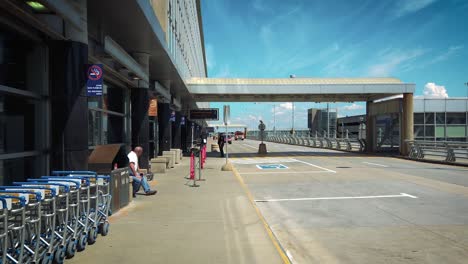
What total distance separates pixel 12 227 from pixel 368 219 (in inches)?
254

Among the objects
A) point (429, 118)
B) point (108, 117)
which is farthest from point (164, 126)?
point (429, 118)

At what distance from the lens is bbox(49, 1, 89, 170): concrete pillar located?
7555 mm

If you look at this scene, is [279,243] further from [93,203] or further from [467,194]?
[467,194]

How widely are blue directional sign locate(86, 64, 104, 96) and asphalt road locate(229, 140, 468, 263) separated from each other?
15.9ft

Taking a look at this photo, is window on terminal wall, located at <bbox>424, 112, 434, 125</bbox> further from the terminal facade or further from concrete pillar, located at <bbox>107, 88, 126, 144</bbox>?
the terminal facade

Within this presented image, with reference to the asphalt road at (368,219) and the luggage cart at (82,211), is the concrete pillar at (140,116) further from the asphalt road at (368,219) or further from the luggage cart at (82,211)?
the luggage cart at (82,211)

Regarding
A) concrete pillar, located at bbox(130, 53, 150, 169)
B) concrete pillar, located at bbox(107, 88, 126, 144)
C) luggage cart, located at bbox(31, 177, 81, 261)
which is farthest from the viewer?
concrete pillar, located at bbox(130, 53, 150, 169)

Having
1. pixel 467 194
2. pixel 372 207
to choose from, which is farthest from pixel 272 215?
pixel 467 194

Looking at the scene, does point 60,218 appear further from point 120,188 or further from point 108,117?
point 108,117

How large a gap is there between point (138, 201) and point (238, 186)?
12.5 ft

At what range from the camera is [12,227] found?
3.71m

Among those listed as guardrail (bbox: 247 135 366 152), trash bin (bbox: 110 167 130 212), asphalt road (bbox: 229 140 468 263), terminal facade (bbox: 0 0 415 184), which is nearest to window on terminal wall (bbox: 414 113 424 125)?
guardrail (bbox: 247 135 366 152)

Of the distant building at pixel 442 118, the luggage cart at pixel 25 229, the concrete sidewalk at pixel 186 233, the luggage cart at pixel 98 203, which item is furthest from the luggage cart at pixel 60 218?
the distant building at pixel 442 118

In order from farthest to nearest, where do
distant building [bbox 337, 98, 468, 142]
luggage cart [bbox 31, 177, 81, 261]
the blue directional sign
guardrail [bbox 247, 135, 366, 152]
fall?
guardrail [bbox 247, 135, 366, 152] → distant building [bbox 337, 98, 468, 142] → the blue directional sign → luggage cart [bbox 31, 177, 81, 261]
